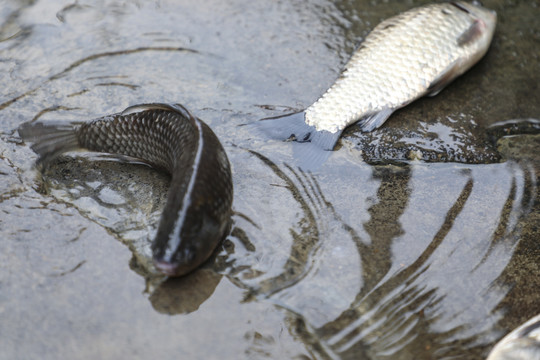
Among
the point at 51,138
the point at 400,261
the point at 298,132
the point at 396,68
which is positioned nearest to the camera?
the point at 400,261

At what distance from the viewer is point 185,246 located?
2.38 meters

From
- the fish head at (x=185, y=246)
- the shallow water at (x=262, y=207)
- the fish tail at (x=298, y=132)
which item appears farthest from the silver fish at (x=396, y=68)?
the fish head at (x=185, y=246)

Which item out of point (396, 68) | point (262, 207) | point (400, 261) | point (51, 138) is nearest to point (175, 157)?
point (262, 207)

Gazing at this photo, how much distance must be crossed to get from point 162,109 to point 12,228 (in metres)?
0.94

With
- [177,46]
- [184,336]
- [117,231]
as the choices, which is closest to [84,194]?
[117,231]

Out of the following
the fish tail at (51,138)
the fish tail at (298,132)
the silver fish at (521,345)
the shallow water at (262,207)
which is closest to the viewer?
the silver fish at (521,345)

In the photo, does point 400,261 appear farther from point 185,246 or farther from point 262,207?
point 185,246

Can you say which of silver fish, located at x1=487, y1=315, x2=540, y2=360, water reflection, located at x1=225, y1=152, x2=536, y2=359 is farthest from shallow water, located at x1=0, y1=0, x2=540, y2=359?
silver fish, located at x1=487, y1=315, x2=540, y2=360

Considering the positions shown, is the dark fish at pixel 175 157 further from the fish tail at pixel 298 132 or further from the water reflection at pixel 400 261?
the fish tail at pixel 298 132

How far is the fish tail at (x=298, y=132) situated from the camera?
127 inches

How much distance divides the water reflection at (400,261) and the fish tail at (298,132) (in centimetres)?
20

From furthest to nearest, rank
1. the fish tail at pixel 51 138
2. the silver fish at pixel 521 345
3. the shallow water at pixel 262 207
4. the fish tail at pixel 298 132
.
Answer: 1. the fish tail at pixel 298 132
2. the fish tail at pixel 51 138
3. the shallow water at pixel 262 207
4. the silver fish at pixel 521 345

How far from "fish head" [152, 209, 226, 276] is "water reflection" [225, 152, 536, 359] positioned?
20 centimetres

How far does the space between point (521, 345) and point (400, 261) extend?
0.65 m
